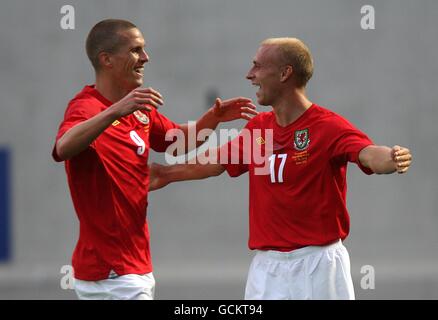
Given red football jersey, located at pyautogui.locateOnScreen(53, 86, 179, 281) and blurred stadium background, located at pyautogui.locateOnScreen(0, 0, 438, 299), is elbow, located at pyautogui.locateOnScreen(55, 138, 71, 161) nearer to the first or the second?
red football jersey, located at pyautogui.locateOnScreen(53, 86, 179, 281)

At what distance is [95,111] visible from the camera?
21.0 feet

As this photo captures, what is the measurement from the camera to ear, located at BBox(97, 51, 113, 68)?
662 cm

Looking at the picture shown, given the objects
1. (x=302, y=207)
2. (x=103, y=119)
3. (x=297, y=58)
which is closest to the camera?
(x=103, y=119)

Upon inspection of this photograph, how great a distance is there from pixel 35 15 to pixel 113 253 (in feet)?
26.3

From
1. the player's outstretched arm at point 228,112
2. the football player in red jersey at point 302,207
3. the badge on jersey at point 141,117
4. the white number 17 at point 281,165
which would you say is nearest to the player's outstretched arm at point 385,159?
the football player in red jersey at point 302,207

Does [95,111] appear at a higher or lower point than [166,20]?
lower

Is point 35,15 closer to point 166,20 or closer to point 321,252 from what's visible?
point 166,20

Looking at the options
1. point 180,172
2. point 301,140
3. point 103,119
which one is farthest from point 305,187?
point 103,119

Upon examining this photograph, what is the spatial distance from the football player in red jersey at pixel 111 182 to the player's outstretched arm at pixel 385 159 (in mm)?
1207

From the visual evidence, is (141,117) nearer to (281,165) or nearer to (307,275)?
(281,165)

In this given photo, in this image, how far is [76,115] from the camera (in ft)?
20.7

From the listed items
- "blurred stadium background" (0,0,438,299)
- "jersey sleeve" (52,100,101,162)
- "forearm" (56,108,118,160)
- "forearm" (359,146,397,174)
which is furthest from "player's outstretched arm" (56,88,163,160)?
"blurred stadium background" (0,0,438,299)

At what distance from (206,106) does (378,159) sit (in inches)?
310
